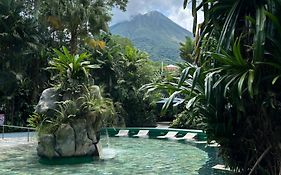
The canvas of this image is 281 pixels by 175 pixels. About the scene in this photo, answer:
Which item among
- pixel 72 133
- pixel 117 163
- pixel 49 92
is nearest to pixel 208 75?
pixel 117 163

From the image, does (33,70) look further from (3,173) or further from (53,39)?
(3,173)

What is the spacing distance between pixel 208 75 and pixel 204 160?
6654 mm

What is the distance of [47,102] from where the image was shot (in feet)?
38.7

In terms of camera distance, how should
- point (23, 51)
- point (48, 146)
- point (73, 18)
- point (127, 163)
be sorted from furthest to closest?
point (73, 18)
point (23, 51)
point (48, 146)
point (127, 163)

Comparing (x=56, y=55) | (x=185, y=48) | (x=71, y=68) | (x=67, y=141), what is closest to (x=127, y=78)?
(x=56, y=55)

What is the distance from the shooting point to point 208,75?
4727mm

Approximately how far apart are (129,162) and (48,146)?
8.78 ft

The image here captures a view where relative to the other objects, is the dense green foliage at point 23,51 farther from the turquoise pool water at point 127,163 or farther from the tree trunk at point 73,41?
the turquoise pool water at point 127,163

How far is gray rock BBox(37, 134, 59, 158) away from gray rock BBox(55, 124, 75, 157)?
0.44 feet

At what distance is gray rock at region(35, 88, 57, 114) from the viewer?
11666mm

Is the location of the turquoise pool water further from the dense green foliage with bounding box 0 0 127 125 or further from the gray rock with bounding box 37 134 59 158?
the dense green foliage with bounding box 0 0 127 125

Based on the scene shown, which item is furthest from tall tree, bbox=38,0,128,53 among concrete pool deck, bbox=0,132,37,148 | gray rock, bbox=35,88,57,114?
gray rock, bbox=35,88,57,114

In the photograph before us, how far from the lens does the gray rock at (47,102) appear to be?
11666mm

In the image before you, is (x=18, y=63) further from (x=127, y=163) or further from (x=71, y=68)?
(x=127, y=163)
